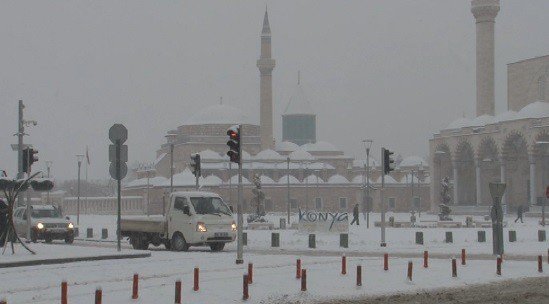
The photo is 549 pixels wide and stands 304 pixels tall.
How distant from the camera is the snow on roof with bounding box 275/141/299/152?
124 metres

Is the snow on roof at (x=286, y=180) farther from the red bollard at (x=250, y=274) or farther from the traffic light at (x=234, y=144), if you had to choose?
the red bollard at (x=250, y=274)

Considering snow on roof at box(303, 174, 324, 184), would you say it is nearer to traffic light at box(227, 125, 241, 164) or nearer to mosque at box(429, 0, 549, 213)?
mosque at box(429, 0, 549, 213)

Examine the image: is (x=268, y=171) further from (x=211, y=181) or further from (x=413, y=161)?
(x=413, y=161)

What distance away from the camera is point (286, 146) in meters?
124

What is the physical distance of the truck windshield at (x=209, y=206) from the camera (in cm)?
2714

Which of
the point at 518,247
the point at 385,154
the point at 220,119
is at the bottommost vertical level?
the point at 518,247

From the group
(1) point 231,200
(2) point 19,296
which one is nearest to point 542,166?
(1) point 231,200

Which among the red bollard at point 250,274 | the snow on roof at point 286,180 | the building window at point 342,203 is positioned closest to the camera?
the red bollard at point 250,274

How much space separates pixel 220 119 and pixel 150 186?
800 inches

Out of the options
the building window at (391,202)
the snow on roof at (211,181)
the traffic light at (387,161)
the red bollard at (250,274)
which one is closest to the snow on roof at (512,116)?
the building window at (391,202)

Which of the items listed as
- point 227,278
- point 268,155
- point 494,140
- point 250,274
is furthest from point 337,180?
point 250,274

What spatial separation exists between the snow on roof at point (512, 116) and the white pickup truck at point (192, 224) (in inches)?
2255

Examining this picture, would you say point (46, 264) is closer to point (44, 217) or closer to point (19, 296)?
point (19, 296)

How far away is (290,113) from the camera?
445 ft
